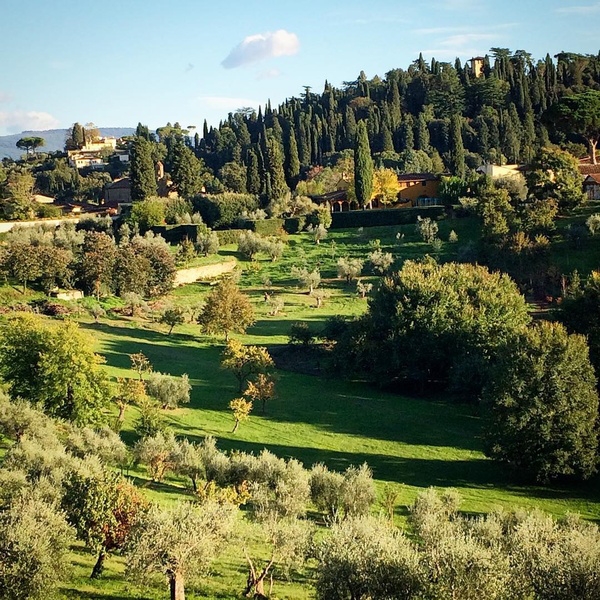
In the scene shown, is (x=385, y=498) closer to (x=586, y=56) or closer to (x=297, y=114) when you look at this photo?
(x=297, y=114)

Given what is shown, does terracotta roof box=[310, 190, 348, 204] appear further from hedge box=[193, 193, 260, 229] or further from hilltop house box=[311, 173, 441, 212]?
hedge box=[193, 193, 260, 229]

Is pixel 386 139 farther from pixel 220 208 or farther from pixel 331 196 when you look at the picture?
pixel 220 208

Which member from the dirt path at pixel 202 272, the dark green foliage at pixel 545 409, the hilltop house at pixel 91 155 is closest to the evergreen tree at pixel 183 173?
the dirt path at pixel 202 272

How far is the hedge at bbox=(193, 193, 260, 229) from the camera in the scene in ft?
259

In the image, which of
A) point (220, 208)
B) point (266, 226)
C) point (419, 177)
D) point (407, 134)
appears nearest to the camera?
point (266, 226)

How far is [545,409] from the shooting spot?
28.8 meters

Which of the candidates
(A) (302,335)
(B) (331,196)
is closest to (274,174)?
(B) (331,196)

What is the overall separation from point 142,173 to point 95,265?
27.3m

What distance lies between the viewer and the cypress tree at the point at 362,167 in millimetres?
76938

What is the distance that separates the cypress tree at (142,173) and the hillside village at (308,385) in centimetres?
22

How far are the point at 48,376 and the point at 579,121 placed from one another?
66.1m

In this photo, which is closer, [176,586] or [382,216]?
[176,586]

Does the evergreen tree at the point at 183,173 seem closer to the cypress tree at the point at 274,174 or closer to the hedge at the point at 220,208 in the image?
the hedge at the point at 220,208

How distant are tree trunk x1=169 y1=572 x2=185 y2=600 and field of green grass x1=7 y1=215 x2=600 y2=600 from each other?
1.40 m
